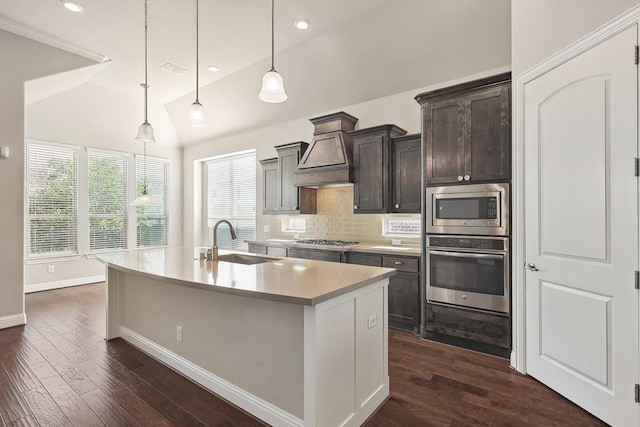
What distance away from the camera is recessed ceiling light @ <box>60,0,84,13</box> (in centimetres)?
333

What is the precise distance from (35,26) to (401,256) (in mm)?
5129

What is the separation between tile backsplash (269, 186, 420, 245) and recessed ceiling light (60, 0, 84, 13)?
369 cm

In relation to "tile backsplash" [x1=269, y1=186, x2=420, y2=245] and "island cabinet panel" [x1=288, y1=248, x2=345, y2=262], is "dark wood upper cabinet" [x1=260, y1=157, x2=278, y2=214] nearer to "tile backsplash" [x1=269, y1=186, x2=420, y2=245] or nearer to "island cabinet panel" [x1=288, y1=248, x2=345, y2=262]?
"tile backsplash" [x1=269, y1=186, x2=420, y2=245]

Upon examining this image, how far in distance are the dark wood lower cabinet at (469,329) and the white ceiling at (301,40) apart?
9.00ft

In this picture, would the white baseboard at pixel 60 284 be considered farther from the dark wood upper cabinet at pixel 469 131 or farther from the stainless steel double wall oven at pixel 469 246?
the dark wood upper cabinet at pixel 469 131

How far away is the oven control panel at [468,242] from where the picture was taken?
2.94m

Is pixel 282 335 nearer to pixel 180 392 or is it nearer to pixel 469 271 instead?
pixel 180 392

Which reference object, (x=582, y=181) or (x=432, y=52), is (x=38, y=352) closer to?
(x=582, y=181)

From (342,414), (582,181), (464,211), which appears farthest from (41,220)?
(582,181)

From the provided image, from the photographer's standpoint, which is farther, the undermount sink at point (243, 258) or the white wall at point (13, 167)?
the white wall at point (13, 167)

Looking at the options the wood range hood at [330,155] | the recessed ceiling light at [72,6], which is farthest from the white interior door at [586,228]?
the recessed ceiling light at [72,6]

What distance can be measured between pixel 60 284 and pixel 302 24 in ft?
20.0

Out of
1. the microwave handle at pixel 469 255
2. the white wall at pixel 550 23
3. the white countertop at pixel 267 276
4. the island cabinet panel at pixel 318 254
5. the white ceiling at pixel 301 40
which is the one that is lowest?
the island cabinet panel at pixel 318 254

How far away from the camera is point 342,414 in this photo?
1876 millimetres
